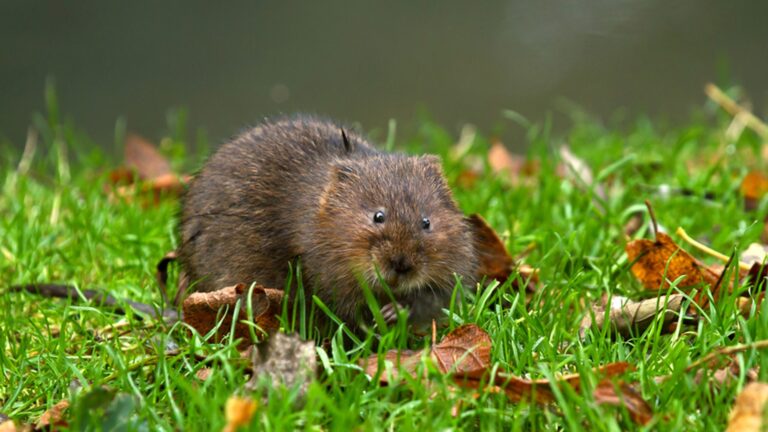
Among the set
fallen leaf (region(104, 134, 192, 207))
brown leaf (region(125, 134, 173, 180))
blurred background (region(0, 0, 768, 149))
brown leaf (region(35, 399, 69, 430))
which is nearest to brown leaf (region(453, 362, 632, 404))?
brown leaf (region(35, 399, 69, 430))

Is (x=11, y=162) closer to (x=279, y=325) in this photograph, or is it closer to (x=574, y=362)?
(x=279, y=325)

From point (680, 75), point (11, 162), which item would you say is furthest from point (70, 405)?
point (680, 75)

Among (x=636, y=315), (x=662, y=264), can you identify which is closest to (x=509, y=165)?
(x=662, y=264)

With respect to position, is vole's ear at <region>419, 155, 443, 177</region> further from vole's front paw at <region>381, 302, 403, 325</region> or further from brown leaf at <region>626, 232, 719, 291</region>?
brown leaf at <region>626, 232, 719, 291</region>

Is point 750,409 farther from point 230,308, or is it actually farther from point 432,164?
point 230,308

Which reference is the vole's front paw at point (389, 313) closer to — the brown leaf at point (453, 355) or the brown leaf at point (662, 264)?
the brown leaf at point (453, 355)
